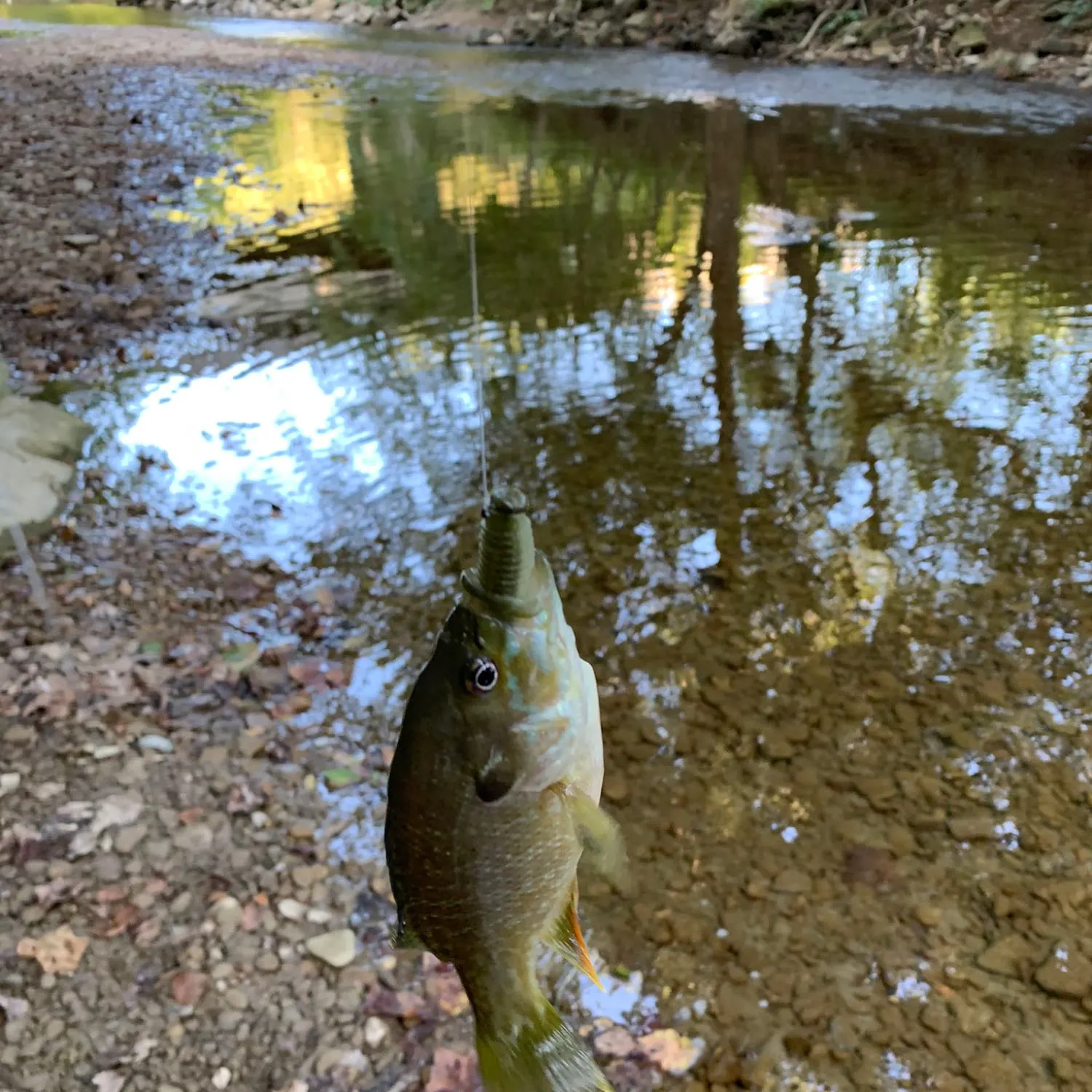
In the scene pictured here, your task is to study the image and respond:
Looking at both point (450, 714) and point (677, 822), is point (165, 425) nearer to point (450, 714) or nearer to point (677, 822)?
point (677, 822)

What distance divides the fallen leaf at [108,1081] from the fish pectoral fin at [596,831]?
5.50ft


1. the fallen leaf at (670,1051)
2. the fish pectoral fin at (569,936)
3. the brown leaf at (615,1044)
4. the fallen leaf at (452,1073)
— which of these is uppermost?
the fish pectoral fin at (569,936)

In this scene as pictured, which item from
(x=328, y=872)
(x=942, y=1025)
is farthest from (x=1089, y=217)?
(x=328, y=872)

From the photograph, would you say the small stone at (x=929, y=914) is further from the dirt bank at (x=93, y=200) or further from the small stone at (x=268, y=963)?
the dirt bank at (x=93, y=200)

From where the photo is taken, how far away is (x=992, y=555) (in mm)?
4676

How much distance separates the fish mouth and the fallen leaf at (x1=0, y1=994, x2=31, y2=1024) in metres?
2.06

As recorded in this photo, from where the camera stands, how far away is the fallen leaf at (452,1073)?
8.30 feet

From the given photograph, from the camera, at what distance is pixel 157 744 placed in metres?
3.46

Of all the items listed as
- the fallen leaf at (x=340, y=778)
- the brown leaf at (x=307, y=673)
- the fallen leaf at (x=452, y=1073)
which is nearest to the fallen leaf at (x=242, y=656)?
the brown leaf at (x=307, y=673)

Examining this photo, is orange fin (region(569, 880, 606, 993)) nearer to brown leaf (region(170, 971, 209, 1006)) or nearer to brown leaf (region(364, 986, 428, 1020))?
brown leaf (region(364, 986, 428, 1020))

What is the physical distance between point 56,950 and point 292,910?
2.09ft

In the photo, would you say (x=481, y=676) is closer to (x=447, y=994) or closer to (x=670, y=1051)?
(x=447, y=994)

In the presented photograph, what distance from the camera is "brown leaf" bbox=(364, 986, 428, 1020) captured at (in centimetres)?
269

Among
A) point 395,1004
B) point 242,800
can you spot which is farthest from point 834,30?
point 395,1004
